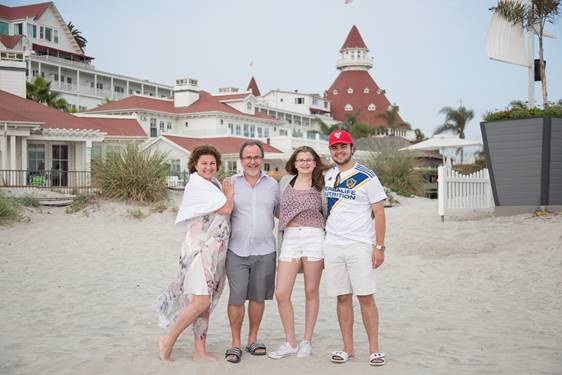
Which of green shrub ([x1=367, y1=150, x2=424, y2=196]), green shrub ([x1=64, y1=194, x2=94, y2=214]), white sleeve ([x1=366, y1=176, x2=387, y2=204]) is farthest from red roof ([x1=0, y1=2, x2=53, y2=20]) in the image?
white sleeve ([x1=366, y1=176, x2=387, y2=204])

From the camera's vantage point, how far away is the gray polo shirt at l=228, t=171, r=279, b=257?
5.09m

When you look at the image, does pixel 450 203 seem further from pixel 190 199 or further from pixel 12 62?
pixel 12 62

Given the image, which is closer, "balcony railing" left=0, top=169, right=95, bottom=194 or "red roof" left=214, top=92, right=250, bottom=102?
"balcony railing" left=0, top=169, right=95, bottom=194

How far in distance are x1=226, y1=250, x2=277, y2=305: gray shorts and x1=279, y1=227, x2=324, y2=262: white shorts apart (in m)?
0.17

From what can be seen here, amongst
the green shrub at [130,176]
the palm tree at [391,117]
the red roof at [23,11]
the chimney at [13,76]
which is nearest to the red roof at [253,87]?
the palm tree at [391,117]

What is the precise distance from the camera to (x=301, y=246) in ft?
16.6

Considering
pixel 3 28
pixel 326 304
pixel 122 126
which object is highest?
pixel 3 28

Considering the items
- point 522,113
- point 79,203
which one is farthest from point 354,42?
point 522,113

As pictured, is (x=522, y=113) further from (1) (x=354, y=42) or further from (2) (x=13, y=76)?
(1) (x=354, y=42)

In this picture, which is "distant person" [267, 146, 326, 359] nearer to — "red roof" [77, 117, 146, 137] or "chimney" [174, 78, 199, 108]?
"red roof" [77, 117, 146, 137]

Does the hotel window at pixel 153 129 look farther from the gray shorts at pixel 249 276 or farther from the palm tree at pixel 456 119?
the gray shorts at pixel 249 276

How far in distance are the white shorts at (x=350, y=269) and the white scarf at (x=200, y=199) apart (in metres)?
0.91

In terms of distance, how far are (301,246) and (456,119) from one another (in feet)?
181

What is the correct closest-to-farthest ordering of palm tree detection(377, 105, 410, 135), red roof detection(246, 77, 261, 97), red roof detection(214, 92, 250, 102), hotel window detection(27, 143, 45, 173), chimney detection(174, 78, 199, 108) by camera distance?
hotel window detection(27, 143, 45, 173) < chimney detection(174, 78, 199, 108) < red roof detection(214, 92, 250, 102) < palm tree detection(377, 105, 410, 135) < red roof detection(246, 77, 261, 97)
